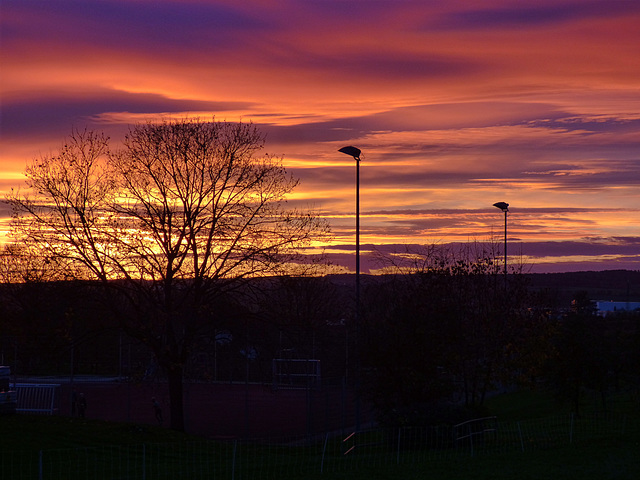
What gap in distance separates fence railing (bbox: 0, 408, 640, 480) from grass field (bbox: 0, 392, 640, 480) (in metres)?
0.06

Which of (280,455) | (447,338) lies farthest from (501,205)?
(280,455)

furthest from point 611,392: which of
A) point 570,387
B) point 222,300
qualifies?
point 222,300

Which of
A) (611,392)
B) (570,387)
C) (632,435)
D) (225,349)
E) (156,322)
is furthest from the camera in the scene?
(611,392)

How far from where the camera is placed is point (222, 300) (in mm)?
31344

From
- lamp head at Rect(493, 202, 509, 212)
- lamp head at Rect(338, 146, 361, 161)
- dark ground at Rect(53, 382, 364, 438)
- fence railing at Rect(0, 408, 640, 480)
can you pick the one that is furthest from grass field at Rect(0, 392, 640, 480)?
lamp head at Rect(493, 202, 509, 212)

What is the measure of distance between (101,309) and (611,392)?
34.8m

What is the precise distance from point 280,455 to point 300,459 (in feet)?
4.72

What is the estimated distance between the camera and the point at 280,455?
80.2ft

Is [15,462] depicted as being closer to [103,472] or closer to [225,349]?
[103,472]

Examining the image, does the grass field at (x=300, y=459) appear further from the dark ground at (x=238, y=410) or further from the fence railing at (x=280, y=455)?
the dark ground at (x=238, y=410)

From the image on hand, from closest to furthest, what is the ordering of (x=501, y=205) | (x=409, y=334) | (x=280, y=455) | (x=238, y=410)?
(x=280, y=455), (x=409, y=334), (x=501, y=205), (x=238, y=410)

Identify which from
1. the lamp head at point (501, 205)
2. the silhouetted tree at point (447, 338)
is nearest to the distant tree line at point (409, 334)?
the silhouetted tree at point (447, 338)

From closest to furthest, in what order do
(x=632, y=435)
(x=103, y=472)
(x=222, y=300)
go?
1. (x=103, y=472)
2. (x=632, y=435)
3. (x=222, y=300)

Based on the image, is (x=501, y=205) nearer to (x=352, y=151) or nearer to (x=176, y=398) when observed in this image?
(x=352, y=151)
